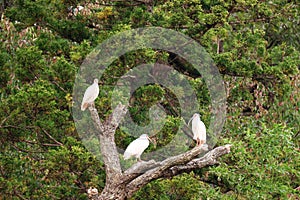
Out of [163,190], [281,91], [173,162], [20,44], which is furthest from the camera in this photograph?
[20,44]

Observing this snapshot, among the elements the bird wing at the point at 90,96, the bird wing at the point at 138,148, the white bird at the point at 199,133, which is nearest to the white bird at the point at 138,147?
the bird wing at the point at 138,148

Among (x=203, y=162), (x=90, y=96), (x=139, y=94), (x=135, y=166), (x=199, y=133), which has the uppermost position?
(x=139, y=94)

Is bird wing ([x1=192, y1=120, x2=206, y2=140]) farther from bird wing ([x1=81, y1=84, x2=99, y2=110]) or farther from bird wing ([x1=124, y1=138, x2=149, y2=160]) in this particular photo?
bird wing ([x1=81, y1=84, x2=99, y2=110])

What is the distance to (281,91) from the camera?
32.6ft

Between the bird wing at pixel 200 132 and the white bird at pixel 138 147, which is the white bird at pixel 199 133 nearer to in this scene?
the bird wing at pixel 200 132

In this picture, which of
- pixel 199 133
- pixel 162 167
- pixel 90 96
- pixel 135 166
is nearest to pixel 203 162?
pixel 162 167

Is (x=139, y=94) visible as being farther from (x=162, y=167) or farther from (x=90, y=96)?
(x=162, y=167)

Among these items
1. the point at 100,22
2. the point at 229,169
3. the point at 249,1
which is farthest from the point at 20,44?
the point at 229,169

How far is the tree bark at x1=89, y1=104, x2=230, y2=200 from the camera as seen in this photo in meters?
6.47

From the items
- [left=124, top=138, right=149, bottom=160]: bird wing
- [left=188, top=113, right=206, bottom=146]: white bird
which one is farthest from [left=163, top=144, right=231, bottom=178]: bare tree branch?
[left=124, top=138, right=149, bottom=160]: bird wing

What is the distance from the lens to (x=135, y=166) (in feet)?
21.8

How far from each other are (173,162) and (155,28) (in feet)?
10.2

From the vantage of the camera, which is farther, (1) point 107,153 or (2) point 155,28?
(2) point 155,28

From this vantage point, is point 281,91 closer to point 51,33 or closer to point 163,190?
point 163,190
